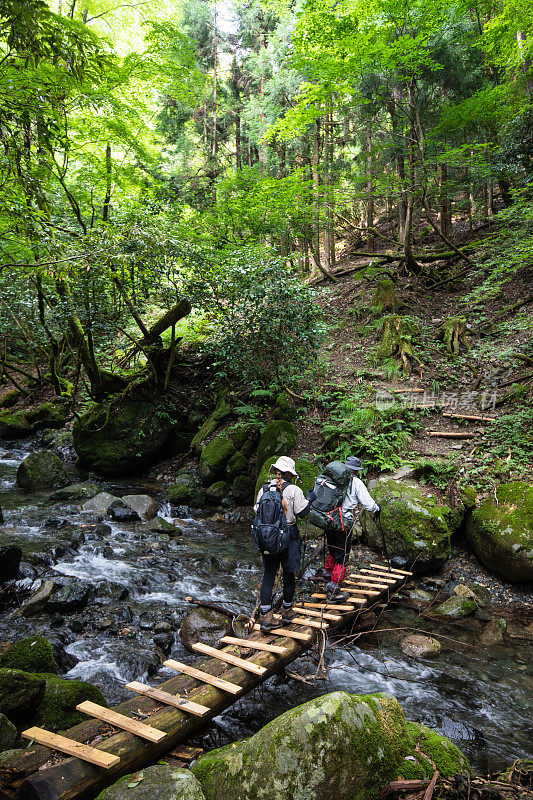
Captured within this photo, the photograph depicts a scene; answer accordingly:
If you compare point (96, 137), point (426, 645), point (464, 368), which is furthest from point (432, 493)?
point (96, 137)

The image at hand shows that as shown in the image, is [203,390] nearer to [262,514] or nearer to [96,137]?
[96,137]

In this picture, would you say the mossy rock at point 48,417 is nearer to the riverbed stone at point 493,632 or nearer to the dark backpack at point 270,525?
the dark backpack at point 270,525

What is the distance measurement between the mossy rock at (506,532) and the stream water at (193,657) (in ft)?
4.58

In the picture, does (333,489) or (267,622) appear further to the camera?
(333,489)

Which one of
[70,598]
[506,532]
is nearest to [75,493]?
[70,598]

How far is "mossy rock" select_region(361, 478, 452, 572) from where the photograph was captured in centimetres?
741

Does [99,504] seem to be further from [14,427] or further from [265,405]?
[14,427]

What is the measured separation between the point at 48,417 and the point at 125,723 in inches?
635

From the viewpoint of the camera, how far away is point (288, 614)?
5.51 metres

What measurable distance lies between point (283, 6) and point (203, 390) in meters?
19.1

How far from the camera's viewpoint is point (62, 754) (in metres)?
3.20

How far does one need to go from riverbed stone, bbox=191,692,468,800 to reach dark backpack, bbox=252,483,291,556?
212cm

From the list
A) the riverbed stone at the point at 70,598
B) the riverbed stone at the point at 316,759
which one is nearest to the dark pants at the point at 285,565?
the riverbed stone at the point at 316,759

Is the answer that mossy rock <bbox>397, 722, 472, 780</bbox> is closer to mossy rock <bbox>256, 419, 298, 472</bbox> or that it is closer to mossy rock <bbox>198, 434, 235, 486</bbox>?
mossy rock <bbox>256, 419, 298, 472</bbox>
